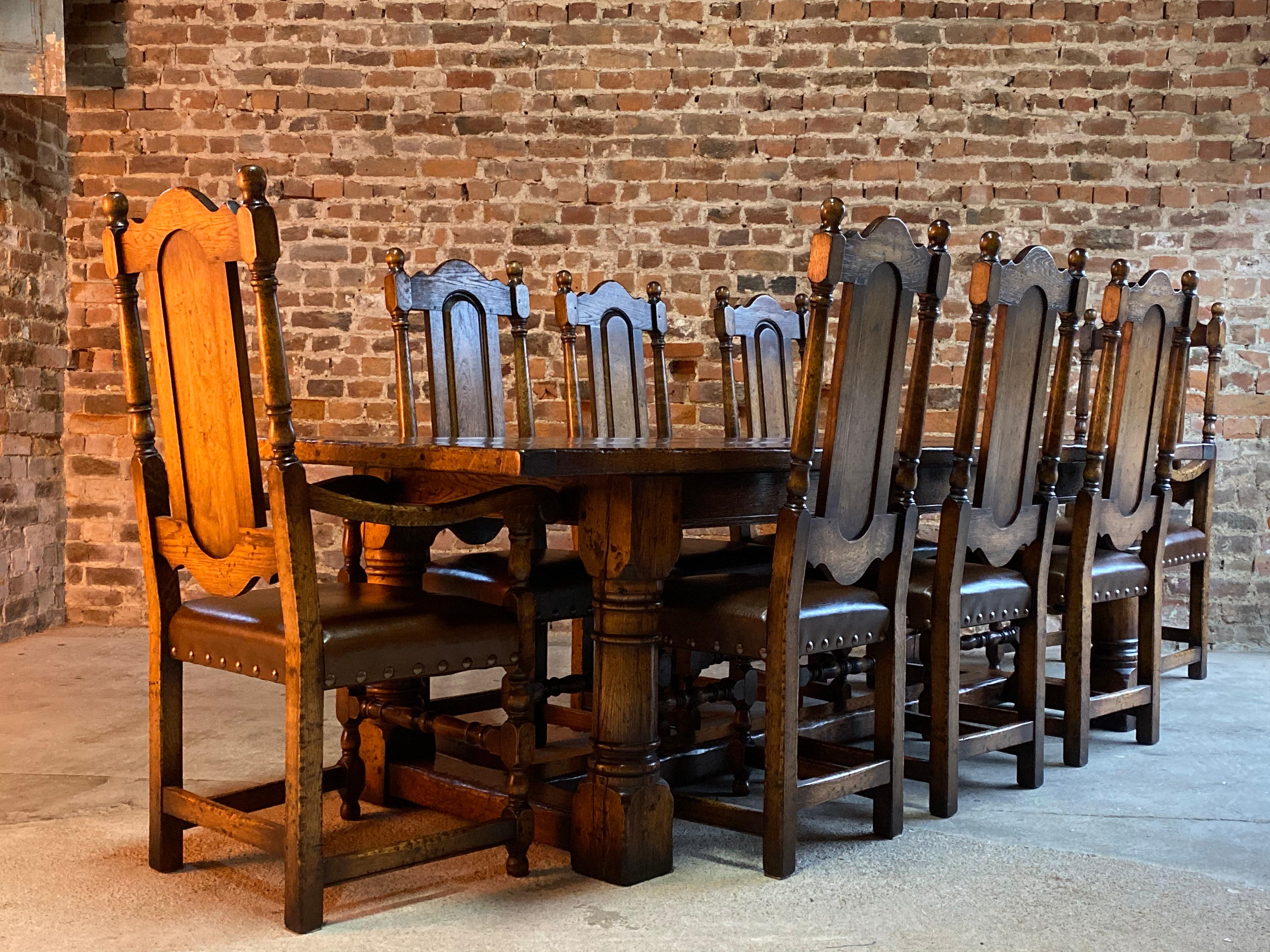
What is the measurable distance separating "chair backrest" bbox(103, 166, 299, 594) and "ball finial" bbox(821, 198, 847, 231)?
0.99 metres

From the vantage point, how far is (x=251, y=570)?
7.57 feet

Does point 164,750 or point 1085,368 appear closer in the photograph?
point 164,750

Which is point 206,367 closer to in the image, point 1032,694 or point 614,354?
point 1032,694

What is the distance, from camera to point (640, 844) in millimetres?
2539

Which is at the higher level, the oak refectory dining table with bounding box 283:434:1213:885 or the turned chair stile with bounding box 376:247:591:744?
the turned chair stile with bounding box 376:247:591:744

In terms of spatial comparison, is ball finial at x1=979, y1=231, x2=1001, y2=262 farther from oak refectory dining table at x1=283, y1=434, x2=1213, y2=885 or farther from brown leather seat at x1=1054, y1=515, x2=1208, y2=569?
brown leather seat at x1=1054, y1=515, x2=1208, y2=569

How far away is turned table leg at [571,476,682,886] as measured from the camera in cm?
250

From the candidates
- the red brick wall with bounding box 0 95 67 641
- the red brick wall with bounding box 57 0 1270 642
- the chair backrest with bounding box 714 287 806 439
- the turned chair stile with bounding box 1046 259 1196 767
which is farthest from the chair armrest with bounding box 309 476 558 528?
the red brick wall with bounding box 0 95 67 641

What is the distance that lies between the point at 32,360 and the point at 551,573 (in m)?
3.44

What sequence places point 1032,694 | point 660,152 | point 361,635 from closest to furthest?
1. point 361,635
2. point 1032,694
3. point 660,152

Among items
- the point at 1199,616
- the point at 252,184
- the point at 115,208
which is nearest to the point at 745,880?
the point at 252,184

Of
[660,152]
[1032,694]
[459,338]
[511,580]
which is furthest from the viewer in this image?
[660,152]

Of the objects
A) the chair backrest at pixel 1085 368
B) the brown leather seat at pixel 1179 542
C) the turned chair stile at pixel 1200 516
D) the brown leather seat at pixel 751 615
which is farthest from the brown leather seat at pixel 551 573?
the chair backrest at pixel 1085 368

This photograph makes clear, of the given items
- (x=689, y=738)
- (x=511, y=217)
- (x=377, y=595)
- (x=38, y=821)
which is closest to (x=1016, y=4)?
(x=511, y=217)
